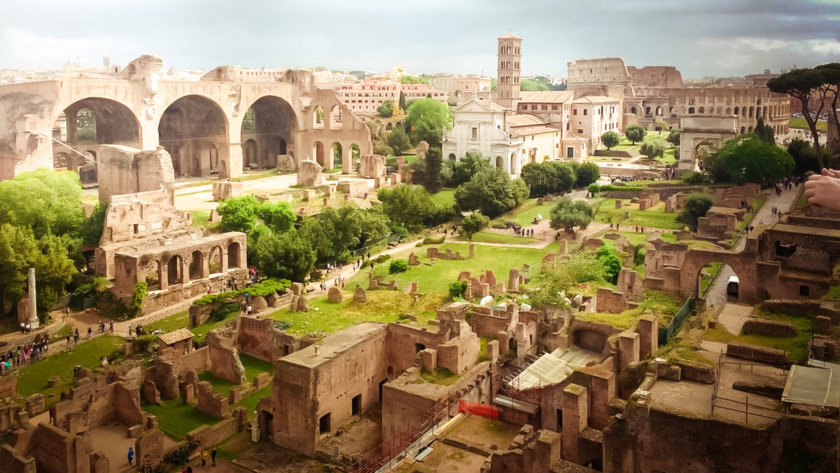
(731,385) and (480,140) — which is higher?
(480,140)

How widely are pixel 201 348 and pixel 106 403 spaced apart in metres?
4.31

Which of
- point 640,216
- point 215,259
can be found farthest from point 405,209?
point 640,216

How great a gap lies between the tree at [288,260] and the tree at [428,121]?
106 feet

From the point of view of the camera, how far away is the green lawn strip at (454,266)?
115ft

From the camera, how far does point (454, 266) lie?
37594 millimetres

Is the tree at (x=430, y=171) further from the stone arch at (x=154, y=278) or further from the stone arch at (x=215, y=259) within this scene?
the stone arch at (x=154, y=278)

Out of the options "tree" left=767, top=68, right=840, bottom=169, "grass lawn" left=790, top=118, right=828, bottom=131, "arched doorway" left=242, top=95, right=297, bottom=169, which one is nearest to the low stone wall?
"tree" left=767, top=68, right=840, bottom=169

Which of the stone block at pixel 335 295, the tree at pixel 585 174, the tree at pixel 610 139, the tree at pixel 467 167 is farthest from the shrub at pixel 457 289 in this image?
the tree at pixel 610 139

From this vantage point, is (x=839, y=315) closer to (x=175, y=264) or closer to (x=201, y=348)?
(x=201, y=348)

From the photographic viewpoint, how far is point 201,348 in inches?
1053

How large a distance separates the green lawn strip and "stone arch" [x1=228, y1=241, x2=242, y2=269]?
5991 millimetres

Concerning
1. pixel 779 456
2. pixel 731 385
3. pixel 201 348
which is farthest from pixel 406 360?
pixel 779 456

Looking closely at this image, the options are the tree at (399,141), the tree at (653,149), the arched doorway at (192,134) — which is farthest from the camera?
the tree at (399,141)

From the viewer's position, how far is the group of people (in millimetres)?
27281
